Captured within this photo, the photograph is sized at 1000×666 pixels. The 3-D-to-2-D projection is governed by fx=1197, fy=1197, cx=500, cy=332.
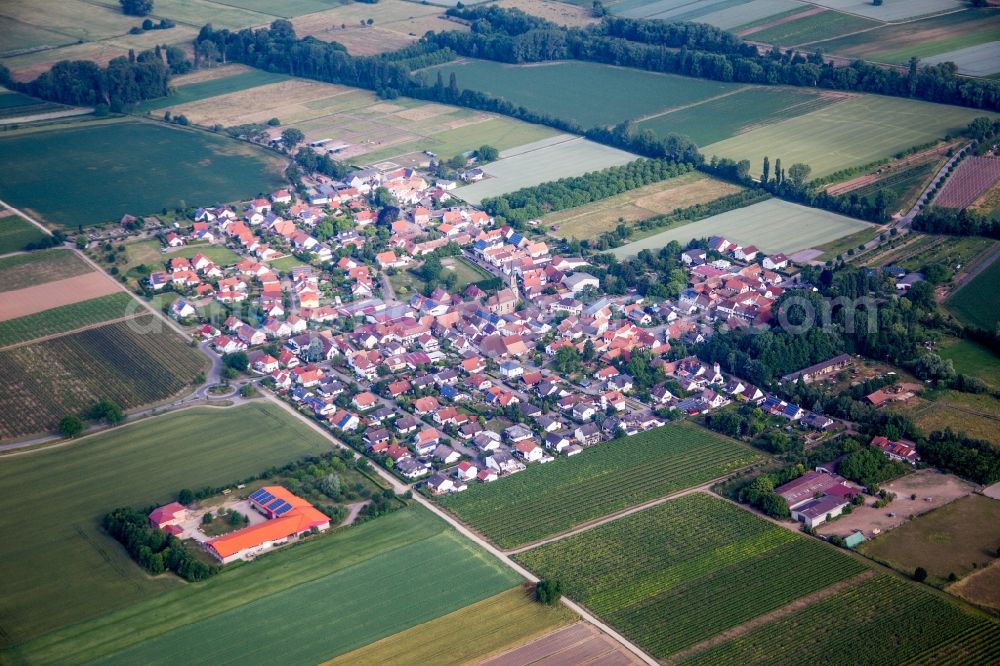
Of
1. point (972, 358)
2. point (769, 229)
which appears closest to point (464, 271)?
point (769, 229)

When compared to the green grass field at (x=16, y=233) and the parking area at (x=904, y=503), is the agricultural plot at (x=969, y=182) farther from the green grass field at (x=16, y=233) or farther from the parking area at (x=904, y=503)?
the green grass field at (x=16, y=233)

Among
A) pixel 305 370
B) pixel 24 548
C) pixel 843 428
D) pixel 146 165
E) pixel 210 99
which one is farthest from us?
pixel 210 99

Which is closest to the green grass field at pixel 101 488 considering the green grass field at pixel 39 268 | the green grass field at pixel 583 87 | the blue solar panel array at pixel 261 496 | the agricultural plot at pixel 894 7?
the blue solar panel array at pixel 261 496

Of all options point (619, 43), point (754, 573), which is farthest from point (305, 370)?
point (619, 43)

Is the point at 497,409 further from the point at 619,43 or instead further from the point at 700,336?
the point at 619,43

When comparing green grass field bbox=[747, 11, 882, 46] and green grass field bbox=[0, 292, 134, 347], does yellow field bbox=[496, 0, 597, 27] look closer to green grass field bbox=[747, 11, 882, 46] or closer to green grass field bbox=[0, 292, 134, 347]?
green grass field bbox=[747, 11, 882, 46]

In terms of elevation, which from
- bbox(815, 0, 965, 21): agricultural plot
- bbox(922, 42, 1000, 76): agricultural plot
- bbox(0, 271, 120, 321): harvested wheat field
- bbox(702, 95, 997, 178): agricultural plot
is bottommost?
bbox(0, 271, 120, 321): harvested wheat field

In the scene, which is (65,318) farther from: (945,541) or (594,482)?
(945,541)

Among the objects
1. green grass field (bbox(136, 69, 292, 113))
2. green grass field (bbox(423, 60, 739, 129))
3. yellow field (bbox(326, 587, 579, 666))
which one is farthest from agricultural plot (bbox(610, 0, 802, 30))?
yellow field (bbox(326, 587, 579, 666))
